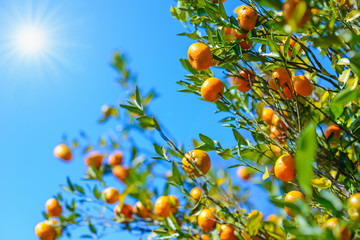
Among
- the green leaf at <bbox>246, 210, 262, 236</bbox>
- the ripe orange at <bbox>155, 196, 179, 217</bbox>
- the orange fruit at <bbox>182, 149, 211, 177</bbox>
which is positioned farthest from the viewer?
the ripe orange at <bbox>155, 196, 179, 217</bbox>

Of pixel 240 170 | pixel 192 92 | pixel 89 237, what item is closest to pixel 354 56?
pixel 192 92

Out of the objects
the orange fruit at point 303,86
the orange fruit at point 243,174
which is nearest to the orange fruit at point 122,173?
the orange fruit at point 303,86

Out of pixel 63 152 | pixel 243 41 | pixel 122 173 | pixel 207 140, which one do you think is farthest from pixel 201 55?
pixel 63 152

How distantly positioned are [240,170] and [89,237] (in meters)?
1.28

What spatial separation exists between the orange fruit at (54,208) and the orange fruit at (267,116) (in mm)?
1252

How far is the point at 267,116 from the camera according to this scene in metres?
1.38

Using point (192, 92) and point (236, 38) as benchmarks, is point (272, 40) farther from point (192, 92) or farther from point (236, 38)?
point (192, 92)

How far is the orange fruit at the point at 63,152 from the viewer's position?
9.04 ft

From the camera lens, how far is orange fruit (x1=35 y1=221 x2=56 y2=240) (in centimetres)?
163

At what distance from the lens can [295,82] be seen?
3.24 ft

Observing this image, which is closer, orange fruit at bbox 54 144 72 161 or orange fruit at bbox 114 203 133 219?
orange fruit at bbox 114 203 133 219

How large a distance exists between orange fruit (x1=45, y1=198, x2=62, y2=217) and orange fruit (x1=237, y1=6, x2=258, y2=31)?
143 cm

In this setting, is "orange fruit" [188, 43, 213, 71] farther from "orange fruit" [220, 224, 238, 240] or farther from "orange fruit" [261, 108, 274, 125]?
"orange fruit" [220, 224, 238, 240]

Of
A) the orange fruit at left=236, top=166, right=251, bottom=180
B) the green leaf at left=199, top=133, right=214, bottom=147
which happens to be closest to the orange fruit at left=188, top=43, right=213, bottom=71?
→ the green leaf at left=199, top=133, right=214, bottom=147
